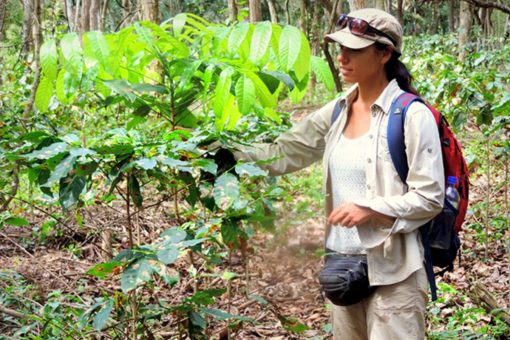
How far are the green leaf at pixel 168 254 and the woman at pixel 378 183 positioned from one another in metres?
0.65

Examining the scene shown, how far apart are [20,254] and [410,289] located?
11.8 ft

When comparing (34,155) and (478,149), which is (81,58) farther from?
(478,149)

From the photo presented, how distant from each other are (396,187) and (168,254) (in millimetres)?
979

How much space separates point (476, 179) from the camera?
751 cm

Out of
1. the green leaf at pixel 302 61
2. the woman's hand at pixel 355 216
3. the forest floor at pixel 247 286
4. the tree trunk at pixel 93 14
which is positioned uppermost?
the green leaf at pixel 302 61

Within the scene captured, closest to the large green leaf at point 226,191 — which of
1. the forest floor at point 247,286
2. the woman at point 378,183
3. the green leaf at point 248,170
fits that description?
the green leaf at point 248,170

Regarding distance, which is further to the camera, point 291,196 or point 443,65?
point 443,65

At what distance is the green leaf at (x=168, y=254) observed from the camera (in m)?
1.93

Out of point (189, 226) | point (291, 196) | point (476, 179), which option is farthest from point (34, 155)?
point (476, 179)

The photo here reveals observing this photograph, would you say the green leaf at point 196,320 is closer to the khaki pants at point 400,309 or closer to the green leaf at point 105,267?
the green leaf at point 105,267

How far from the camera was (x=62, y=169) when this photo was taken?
1968mm

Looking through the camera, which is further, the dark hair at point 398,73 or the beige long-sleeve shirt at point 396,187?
the dark hair at point 398,73

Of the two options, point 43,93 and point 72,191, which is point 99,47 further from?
point 72,191

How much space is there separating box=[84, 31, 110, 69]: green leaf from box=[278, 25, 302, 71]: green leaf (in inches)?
25.1
